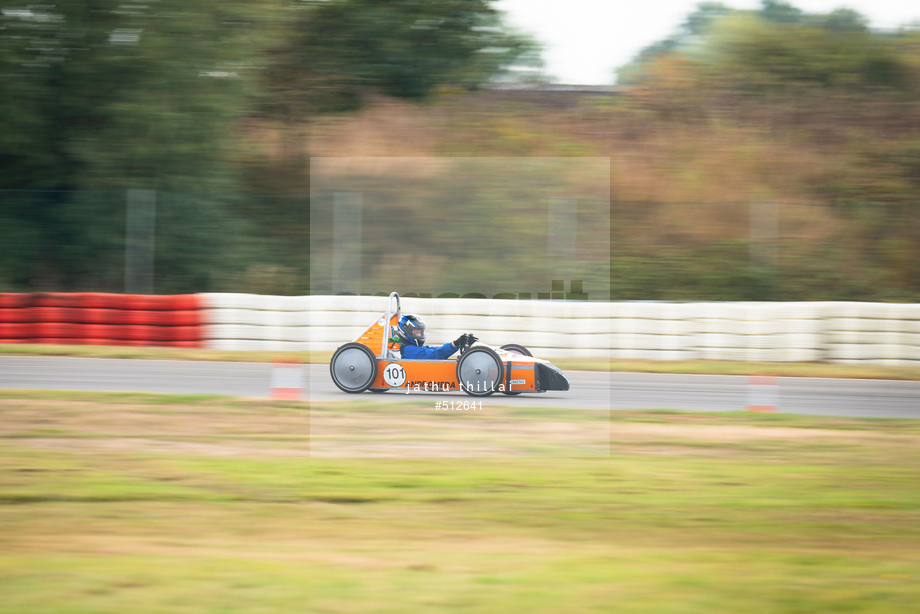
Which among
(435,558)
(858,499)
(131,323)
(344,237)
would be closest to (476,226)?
(344,237)

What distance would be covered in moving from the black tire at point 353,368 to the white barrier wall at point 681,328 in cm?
357

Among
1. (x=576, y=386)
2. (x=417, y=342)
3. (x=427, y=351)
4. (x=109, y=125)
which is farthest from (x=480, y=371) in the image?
(x=109, y=125)

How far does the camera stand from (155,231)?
1548 centimetres

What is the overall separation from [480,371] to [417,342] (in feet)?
2.20

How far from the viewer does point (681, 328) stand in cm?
1337

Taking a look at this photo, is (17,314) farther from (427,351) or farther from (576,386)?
(576,386)

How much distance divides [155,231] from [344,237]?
12.3 feet

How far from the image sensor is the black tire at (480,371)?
350 inches

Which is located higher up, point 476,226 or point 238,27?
point 238,27

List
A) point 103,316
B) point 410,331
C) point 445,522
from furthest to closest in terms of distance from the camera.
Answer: point 103,316, point 410,331, point 445,522

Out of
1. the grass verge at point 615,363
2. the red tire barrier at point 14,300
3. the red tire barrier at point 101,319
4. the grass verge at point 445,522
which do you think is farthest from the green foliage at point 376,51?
the grass verge at point 445,522

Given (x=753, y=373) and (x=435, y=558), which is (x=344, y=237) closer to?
(x=753, y=373)

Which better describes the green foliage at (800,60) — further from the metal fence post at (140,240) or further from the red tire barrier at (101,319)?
the red tire barrier at (101,319)

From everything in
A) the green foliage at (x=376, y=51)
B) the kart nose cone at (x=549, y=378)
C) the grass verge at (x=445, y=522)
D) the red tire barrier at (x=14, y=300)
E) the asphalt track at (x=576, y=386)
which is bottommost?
the grass verge at (x=445, y=522)
